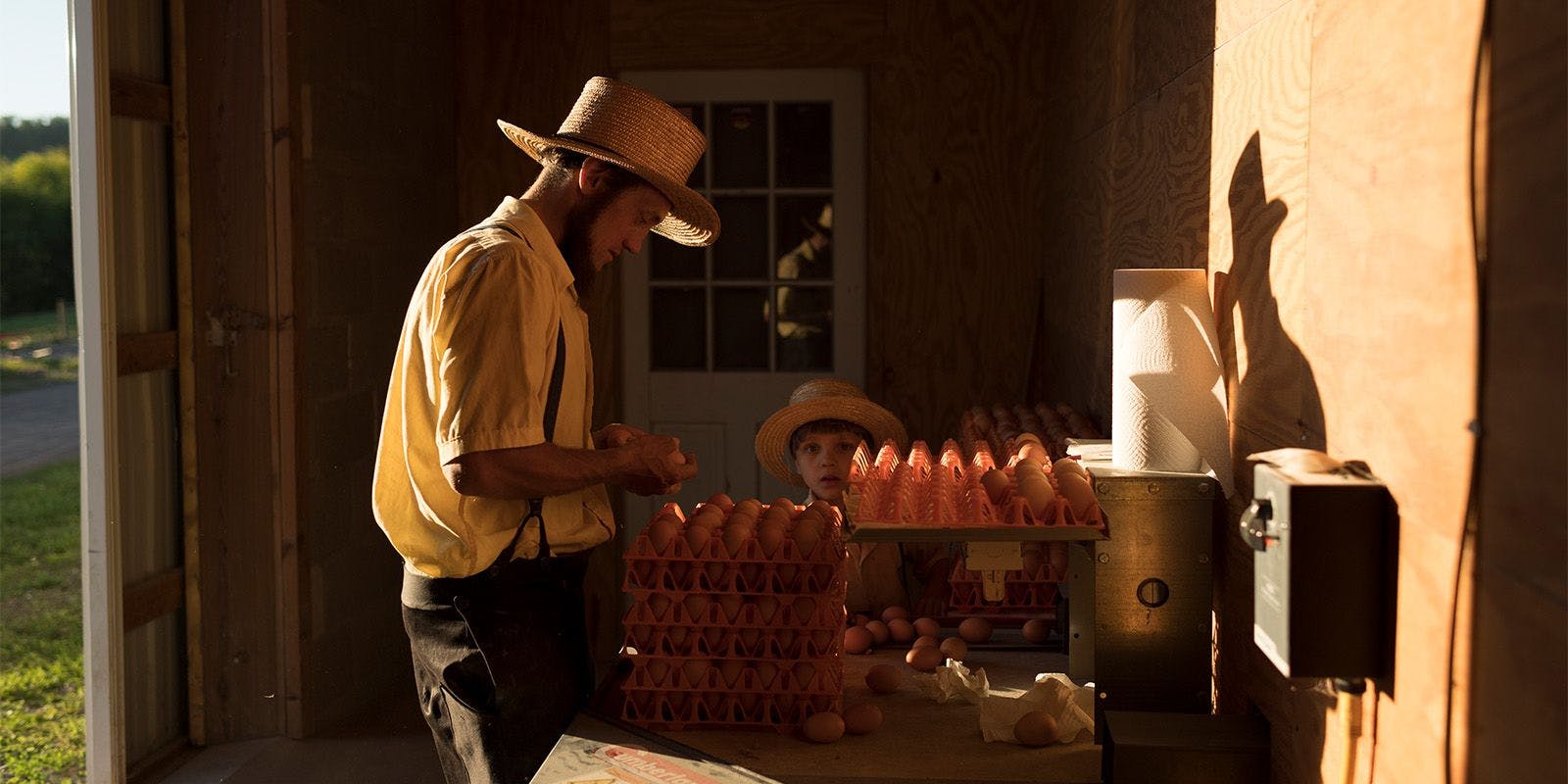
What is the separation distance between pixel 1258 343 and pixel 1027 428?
1323 millimetres

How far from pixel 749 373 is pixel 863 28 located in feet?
4.40

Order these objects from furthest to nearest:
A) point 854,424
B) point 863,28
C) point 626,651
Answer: point 863,28 < point 854,424 < point 626,651

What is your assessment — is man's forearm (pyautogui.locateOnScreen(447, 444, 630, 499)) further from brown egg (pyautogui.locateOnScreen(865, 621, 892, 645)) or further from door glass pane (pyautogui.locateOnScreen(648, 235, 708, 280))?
door glass pane (pyautogui.locateOnScreen(648, 235, 708, 280))

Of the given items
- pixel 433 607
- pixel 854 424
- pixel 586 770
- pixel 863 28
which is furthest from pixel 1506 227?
pixel 863 28

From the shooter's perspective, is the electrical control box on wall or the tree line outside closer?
the electrical control box on wall

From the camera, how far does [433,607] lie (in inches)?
83.1

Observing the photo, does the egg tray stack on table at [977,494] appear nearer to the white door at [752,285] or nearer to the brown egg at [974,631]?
the brown egg at [974,631]

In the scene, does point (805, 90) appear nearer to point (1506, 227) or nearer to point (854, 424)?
point (854, 424)

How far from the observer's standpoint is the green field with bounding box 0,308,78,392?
1362cm

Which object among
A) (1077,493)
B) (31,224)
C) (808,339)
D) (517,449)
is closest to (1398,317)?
(1077,493)

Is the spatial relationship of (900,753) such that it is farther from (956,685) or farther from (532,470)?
(532,470)

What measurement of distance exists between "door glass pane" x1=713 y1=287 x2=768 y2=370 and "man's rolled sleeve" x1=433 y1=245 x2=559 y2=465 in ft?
10.9

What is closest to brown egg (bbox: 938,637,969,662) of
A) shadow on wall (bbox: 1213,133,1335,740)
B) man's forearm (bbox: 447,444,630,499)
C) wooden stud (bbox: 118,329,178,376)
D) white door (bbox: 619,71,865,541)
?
shadow on wall (bbox: 1213,133,1335,740)

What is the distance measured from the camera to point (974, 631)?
2.44 meters
